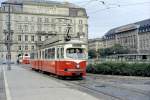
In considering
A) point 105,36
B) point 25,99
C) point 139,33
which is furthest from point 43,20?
point 25,99

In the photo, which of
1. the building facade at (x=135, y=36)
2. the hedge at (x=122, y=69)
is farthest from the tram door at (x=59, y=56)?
the building facade at (x=135, y=36)

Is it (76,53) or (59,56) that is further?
(59,56)

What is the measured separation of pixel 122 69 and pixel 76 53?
482 centimetres

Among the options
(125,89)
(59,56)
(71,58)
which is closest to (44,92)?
(125,89)

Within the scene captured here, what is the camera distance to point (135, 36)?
14050 cm

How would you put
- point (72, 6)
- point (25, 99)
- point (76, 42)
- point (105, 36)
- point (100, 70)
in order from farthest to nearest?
point (105, 36)
point (72, 6)
point (100, 70)
point (76, 42)
point (25, 99)

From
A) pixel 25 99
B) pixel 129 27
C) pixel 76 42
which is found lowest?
pixel 25 99

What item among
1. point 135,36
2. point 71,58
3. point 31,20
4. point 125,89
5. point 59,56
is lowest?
point 125,89

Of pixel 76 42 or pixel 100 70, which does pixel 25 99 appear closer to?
pixel 76 42

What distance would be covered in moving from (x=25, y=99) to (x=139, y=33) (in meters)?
126

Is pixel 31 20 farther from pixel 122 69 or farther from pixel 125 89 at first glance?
pixel 125 89

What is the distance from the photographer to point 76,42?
2645 cm

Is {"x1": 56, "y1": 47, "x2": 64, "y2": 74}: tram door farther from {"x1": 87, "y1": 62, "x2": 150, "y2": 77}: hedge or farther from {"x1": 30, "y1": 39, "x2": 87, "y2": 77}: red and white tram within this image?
{"x1": 87, "y1": 62, "x2": 150, "y2": 77}: hedge

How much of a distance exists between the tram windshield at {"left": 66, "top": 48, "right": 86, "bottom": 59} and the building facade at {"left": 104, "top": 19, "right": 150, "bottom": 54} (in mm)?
98492
